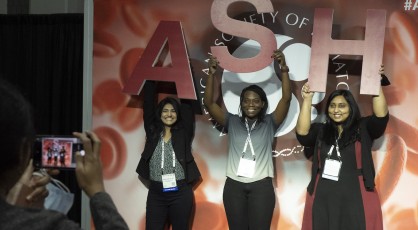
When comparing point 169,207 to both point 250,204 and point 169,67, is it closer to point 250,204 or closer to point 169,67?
point 250,204

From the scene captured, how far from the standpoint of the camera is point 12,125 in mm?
929

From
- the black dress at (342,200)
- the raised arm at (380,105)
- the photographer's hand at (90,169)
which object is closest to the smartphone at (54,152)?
the photographer's hand at (90,169)

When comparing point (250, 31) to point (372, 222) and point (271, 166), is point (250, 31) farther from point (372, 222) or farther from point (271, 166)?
point (372, 222)

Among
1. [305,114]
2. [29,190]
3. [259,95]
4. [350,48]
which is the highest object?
[350,48]

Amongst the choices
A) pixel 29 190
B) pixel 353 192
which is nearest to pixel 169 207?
pixel 353 192

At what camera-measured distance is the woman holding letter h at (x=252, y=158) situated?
335 cm

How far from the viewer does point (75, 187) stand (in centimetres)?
425

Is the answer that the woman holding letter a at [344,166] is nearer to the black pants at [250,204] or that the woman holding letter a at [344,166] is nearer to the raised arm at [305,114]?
the raised arm at [305,114]

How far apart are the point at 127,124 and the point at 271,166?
120cm

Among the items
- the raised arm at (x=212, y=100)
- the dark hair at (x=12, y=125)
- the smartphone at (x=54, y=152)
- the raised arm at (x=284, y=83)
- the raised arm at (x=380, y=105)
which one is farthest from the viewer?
the raised arm at (x=212, y=100)

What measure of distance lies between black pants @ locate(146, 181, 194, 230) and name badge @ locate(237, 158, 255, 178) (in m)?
0.44

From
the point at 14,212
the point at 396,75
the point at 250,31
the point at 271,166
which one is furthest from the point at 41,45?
the point at 14,212

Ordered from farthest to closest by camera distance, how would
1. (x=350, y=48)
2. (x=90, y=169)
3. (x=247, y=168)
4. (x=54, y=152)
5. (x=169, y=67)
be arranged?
(x=169, y=67) → (x=247, y=168) → (x=350, y=48) → (x=54, y=152) → (x=90, y=169)

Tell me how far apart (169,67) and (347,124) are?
135 centimetres
